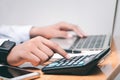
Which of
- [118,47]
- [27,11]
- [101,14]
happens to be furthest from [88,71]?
[27,11]

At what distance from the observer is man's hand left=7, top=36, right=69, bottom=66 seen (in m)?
0.70

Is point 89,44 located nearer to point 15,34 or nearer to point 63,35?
point 63,35

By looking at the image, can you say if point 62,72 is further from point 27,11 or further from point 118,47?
point 27,11

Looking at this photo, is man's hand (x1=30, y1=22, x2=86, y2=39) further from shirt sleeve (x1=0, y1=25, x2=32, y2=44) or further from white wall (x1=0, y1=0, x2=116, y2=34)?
white wall (x1=0, y1=0, x2=116, y2=34)

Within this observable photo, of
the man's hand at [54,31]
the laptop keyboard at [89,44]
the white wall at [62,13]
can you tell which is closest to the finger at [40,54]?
the laptop keyboard at [89,44]

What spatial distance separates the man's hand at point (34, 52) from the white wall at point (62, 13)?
0.88 m

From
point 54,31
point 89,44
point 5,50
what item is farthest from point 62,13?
point 5,50

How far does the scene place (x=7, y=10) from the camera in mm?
1685

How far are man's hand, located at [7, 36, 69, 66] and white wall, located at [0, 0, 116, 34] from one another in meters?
0.88

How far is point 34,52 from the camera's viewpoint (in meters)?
0.70

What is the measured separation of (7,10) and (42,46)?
1030 mm

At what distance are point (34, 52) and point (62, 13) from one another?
951mm

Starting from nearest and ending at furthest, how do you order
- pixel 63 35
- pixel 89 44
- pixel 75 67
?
pixel 75 67 < pixel 89 44 < pixel 63 35

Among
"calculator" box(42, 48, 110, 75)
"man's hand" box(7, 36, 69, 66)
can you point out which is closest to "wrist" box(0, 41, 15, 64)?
"man's hand" box(7, 36, 69, 66)
